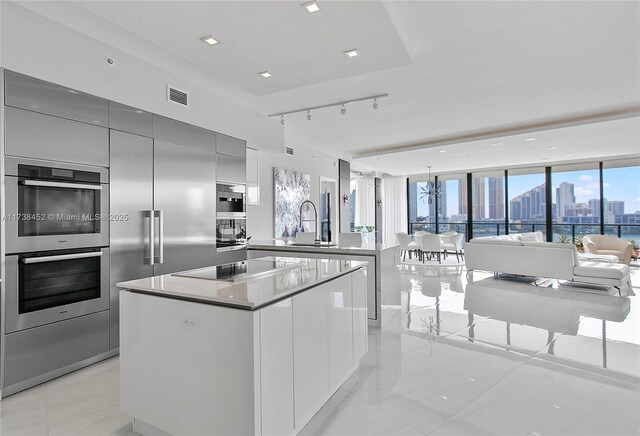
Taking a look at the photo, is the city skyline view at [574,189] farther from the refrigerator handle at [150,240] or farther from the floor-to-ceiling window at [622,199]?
the refrigerator handle at [150,240]

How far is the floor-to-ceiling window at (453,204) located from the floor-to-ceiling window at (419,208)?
0.94ft

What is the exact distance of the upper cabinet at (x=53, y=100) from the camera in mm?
2381

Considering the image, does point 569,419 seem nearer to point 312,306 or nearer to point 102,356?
point 312,306

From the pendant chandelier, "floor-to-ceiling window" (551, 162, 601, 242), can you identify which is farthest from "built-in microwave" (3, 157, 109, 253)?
"floor-to-ceiling window" (551, 162, 601, 242)

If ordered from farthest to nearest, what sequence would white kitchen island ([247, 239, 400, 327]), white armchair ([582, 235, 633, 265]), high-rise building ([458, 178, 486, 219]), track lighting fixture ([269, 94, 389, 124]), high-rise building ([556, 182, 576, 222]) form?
1. high-rise building ([458, 178, 486, 219])
2. high-rise building ([556, 182, 576, 222])
3. white armchair ([582, 235, 633, 265])
4. track lighting fixture ([269, 94, 389, 124])
5. white kitchen island ([247, 239, 400, 327])

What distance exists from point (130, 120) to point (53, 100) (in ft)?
2.09

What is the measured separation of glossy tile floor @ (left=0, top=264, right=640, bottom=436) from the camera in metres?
2.03

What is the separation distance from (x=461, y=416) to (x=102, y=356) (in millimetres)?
2941

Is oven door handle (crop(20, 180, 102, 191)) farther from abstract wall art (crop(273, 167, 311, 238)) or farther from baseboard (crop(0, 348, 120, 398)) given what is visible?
abstract wall art (crop(273, 167, 311, 238))

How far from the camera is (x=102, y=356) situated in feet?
9.76

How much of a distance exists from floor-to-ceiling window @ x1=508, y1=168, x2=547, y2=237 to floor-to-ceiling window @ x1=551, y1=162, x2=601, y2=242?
0.28 m

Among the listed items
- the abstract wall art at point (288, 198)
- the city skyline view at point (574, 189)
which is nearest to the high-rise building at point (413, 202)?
the city skyline view at point (574, 189)

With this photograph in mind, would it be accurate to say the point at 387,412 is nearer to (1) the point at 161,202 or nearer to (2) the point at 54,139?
(1) the point at 161,202

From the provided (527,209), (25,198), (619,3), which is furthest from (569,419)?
(527,209)
